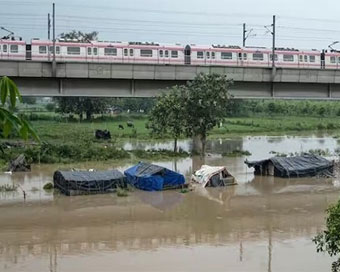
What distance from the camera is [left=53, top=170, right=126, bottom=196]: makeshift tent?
2420 centimetres

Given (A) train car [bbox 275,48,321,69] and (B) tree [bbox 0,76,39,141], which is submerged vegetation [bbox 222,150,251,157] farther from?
(B) tree [bbox 0,76,39,141]

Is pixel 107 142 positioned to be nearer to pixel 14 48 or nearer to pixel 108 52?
pixel 108 52

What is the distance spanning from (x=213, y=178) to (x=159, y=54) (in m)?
17.9

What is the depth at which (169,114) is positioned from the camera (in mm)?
38938

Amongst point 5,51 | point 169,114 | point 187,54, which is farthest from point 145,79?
point 5,51

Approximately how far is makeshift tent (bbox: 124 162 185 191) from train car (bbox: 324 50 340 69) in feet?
83.2

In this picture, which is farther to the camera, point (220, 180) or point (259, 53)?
point (259, 53)

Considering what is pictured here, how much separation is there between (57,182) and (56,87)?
10.5 meters

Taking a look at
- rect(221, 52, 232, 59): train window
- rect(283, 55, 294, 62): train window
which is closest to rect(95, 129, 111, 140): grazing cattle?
rect(221, 52, 232, 59): train window

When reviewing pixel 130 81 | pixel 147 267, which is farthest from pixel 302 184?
pixel 147 267

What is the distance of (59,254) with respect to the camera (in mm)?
15500

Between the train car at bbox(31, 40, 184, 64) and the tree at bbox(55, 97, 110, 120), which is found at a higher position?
the train car at bbox(31, 40, 184, 64)

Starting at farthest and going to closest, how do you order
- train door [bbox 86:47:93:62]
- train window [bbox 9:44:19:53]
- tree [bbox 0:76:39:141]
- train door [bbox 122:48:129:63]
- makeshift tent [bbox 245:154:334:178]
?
1. train door [bbox 122:48:129:63]
2. train door [bbox 86:47:93:62]
3. train window [bbox 9:44:19:53]
4. makeshift tent [bbox 245:154:334:178]
5. tree [bbox 0:76:39:141]

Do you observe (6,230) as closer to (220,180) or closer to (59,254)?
(59,254)
